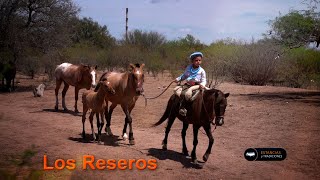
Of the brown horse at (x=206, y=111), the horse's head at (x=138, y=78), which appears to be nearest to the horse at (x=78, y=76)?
the horse's head at (x=138, y=78)

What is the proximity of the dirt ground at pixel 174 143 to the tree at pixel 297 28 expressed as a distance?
457cm

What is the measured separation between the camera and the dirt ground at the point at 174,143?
5.55 m

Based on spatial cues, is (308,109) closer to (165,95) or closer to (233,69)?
(165,95)

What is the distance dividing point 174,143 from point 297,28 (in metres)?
11.2

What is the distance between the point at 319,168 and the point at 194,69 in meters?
3.00

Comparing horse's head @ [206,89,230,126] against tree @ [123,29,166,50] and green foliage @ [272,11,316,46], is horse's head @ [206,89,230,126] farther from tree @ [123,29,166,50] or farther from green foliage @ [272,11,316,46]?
tree @ [123,29,166,50]

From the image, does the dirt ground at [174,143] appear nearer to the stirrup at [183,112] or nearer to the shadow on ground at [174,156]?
the shadow on ground at [174,156]

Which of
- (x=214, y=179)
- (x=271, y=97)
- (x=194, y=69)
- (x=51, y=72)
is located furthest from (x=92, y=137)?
(x=51, y=72)

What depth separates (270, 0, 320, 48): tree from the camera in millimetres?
15914

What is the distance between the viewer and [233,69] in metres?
23.4

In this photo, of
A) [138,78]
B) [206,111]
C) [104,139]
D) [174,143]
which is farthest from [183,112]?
[104,139]

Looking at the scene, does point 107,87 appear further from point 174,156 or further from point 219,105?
point 219,105

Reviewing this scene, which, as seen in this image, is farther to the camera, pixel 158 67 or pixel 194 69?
pixel 158 67

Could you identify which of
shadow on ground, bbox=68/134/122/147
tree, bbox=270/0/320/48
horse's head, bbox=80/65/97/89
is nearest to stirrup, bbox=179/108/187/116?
shadow on ground, bbox=68/134/122/147
